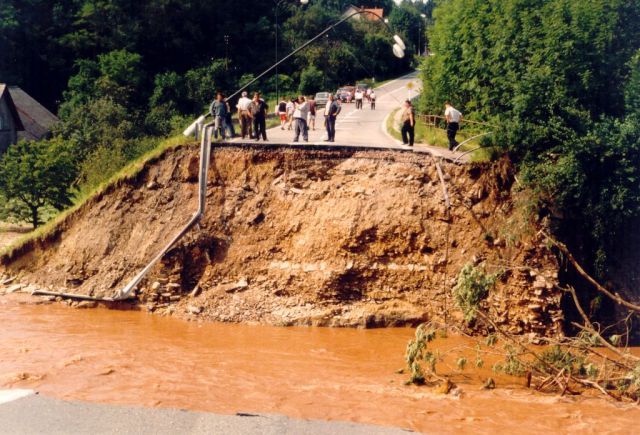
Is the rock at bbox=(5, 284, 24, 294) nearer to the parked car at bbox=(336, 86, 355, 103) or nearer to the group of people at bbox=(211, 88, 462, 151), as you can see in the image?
the group of people at bbox=(211, 88, 462, 151)

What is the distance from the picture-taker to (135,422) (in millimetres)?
13070

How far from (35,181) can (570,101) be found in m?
17.1

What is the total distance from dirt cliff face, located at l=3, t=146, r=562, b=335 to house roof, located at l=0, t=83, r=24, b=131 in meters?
18.3

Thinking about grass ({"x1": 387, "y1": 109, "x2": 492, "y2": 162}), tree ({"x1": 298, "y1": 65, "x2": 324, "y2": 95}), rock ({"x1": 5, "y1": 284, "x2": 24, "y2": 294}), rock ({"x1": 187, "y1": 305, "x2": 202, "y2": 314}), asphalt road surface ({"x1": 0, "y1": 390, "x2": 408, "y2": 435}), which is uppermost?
tree ({"x1": 298, "y1": 65, "x2": 324, "y2": 95})

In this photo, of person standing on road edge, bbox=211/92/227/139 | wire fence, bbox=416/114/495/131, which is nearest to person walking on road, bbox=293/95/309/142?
person standing on road edge, bbox=211/92/227/139

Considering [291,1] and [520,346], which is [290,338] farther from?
[291,1]

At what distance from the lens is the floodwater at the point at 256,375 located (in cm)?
1407

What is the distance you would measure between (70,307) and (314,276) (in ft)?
20.5

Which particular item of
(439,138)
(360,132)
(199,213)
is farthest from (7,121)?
(439,138)

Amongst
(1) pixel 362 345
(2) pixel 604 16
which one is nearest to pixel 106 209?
(1) pixel 362 345

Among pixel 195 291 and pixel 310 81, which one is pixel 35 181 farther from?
pixel 310 81

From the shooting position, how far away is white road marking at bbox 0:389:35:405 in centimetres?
1395

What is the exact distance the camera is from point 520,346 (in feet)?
53.5

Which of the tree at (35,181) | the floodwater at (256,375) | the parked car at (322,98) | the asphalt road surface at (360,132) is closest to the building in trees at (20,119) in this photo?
the tree at (35,181)
